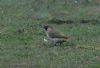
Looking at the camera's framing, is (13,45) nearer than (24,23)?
Yes

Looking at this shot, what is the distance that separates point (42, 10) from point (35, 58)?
8317mm

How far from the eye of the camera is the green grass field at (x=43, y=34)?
13203 mm

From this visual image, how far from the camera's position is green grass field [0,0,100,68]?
520 inches

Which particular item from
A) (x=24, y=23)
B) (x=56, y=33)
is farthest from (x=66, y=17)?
(x=56, y=33)

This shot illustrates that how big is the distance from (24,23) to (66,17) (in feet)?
6.26

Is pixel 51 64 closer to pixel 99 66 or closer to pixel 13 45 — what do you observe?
pixel 99 66

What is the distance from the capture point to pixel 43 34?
17.0 meters

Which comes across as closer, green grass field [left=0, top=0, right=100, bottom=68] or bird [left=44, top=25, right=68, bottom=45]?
green grass field [left=0, top=0, right=100, bottom=68]

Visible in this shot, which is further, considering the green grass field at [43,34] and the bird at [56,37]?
the bird at [56,37]

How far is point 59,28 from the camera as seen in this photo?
18.3 metres

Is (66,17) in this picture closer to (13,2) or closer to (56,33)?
(13,2)

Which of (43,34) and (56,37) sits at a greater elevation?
(56,37)

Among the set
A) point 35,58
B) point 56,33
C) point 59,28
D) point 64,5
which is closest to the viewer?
point 35,58

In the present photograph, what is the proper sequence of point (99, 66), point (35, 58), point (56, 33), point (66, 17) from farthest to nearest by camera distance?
point (66, 17) < point (56, 33) < point (35, 58) < point (99, 66)
